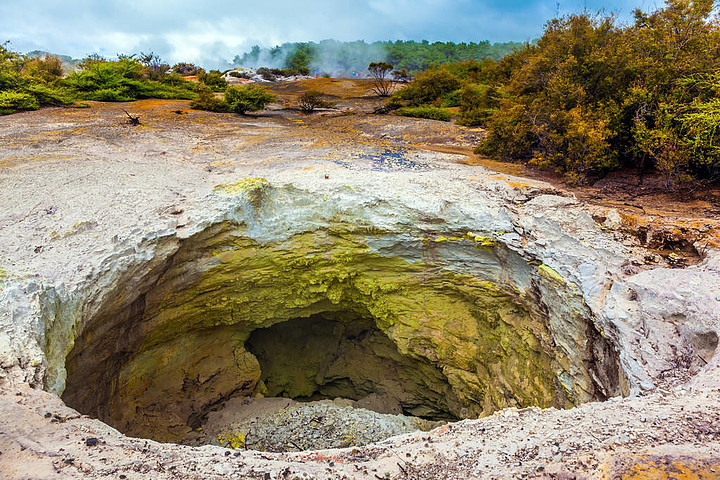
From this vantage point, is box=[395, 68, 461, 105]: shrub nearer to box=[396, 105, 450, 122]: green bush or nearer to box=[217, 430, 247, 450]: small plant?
box=[396, 105, 450, 122]: green bush

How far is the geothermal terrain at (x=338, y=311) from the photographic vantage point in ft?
9.84

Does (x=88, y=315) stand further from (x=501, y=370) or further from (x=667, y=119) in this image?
(x=667, y=119)

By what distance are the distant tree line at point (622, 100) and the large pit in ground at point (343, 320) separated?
3.37 metres

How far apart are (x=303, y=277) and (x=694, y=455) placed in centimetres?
685

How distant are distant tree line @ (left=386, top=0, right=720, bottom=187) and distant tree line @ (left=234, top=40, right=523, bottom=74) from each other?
45.9 meters

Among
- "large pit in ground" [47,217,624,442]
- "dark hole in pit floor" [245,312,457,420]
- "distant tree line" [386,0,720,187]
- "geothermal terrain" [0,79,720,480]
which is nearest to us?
"geothermal terrain" [0,79,720,480]

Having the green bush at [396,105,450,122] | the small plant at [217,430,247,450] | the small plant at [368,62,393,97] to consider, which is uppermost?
the small plant at [368,62,393,97]

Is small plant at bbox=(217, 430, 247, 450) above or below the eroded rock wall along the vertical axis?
below

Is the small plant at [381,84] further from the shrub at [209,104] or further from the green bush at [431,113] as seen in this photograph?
the shrub at [209,104]

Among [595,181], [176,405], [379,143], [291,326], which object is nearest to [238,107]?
[379,143]

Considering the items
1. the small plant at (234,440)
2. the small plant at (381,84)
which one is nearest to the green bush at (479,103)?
the small plant at (381,84)

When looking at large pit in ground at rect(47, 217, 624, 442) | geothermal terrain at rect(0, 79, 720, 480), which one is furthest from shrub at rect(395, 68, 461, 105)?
large pit in ground at rect(47, 217, 624, 442)

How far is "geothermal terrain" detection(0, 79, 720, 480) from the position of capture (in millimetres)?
2998

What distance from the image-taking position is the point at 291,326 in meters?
11.0
